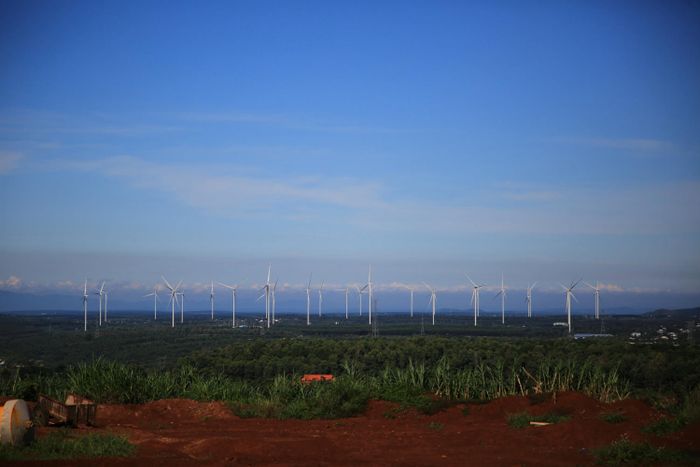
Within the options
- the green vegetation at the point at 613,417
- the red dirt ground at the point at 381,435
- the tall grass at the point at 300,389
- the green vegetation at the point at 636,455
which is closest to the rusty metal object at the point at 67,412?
the red dirt ground at the point at 381,435

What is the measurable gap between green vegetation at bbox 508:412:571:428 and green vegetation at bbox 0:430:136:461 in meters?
6.67

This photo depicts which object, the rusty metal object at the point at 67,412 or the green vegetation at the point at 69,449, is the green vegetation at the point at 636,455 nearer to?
the green vegetation at the point at 69,449

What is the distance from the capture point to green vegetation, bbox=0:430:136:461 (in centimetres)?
1093

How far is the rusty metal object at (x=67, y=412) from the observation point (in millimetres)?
13586

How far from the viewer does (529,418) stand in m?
14.6

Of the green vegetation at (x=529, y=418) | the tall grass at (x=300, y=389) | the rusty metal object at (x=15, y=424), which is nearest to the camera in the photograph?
the rusty metal object at (x=15, y=424)

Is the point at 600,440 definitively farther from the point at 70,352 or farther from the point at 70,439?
the point at 70,352

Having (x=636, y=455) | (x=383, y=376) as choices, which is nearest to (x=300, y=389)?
(x=383, y=376)

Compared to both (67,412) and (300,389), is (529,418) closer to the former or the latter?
(300,389)

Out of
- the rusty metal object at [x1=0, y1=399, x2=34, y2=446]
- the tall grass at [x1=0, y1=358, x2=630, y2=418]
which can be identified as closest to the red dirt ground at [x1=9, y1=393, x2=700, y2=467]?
the tall grass at [x1=0, y1=358, x2=630, y2=418]

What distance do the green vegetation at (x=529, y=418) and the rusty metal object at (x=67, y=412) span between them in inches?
297

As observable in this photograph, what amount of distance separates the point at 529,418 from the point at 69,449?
26.0ft

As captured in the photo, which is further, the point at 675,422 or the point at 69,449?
the point at 675,422

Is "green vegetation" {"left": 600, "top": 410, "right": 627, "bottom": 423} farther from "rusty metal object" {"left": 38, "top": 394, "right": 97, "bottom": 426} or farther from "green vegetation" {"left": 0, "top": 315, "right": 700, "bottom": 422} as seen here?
"rusty metal object" {"left": 38, "top": 394, "right": 97, "bottom": 426}
